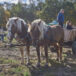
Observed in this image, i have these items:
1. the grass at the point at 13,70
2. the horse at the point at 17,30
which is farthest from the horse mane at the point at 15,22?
the grass at the point at 13,70

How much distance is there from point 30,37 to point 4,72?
1.86 meters

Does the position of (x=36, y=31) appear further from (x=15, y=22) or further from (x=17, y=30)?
(x=15, y=22)

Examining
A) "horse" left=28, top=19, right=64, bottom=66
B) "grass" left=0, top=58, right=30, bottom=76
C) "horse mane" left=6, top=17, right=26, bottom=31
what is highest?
"horse mane" left=6, top=17, right=26, bottom=31

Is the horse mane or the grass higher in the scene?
the horse mane

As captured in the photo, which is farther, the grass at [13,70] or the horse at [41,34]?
the horse at [41,34]

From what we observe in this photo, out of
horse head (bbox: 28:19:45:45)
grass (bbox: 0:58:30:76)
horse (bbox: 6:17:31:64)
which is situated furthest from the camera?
horse head (bbox: 28:19:45:45)

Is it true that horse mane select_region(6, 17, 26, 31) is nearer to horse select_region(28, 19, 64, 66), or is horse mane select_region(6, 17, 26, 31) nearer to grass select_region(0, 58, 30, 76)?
horse select_region(28, 19, 64, 66)

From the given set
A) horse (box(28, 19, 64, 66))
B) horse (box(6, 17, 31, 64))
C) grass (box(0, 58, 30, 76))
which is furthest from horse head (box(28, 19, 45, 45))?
grass (box(0, 58, 30, 76))

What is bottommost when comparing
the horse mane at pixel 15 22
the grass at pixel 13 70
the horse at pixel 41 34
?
the grass at pixel 13 70

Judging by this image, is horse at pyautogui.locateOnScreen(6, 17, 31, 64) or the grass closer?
the grass

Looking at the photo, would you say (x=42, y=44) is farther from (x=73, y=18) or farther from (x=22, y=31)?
(x=73, y=18)

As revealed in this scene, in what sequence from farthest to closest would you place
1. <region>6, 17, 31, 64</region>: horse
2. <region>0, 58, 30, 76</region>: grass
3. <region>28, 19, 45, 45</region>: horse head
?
<region>28, 19, 45, 45</region>: horse head
<region>6, 17, 31, 64</region>: horse
<region>0, 58, 30, 76</region>: grass

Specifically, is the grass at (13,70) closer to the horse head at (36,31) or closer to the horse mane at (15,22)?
the horse head at (36,31)

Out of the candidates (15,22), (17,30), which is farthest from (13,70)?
(15,22)
